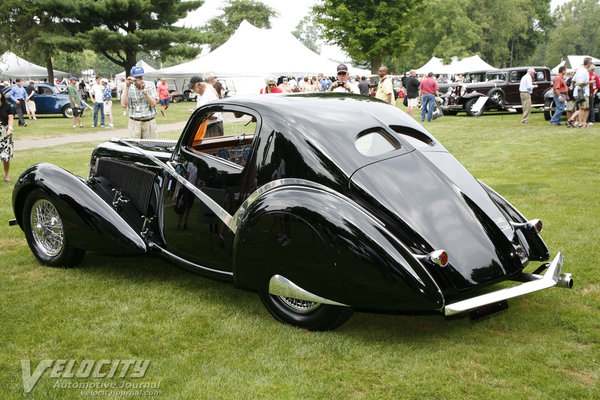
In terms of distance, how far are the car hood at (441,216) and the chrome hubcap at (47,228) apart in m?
3.24

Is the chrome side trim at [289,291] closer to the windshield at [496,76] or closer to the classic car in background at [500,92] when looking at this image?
the classic car in background at [500,92]

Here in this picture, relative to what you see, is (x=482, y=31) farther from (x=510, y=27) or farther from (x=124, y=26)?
(x=124, y=26)

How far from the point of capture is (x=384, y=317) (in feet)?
13.2

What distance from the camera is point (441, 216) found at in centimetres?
352

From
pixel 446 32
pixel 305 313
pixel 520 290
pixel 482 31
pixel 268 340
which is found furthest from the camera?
pixel 482 31

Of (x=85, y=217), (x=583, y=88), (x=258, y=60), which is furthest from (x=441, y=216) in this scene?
(x=258, y=60)

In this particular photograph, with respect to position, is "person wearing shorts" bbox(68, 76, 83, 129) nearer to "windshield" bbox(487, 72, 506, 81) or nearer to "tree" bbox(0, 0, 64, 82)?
"windshield" bbox(487, 72, 506, 81)

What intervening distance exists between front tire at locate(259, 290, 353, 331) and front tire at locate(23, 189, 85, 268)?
233 centimetres

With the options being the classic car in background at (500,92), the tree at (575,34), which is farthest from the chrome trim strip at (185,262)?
the tree at (575,34)

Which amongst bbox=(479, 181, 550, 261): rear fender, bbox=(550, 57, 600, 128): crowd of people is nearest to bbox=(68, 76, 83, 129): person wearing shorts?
bbox=(550, 57, 600, 128): crowd of people

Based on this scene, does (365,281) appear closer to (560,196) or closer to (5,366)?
(5,366)

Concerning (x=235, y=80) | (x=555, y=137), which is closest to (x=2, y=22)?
(x=235, y=80)

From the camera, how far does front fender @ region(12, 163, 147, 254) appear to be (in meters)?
4.68

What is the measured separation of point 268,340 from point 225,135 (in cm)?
218
